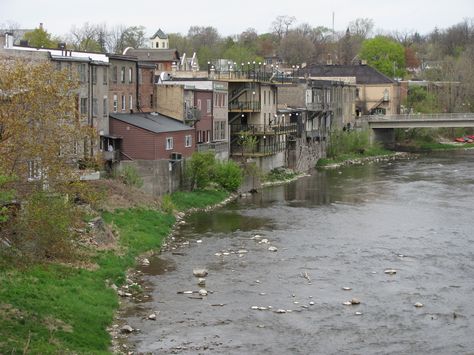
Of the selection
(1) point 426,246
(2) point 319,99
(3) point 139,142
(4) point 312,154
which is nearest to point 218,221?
(3) point 139,142

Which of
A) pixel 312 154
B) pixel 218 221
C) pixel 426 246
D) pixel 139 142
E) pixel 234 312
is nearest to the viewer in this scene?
pixel 234 312

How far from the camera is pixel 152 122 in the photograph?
189 feet

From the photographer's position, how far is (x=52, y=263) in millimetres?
33969

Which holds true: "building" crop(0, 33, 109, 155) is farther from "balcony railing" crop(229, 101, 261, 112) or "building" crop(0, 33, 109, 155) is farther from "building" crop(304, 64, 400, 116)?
"building" crop(304, 64, 400, 116)

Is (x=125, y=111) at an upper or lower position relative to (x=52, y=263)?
upper

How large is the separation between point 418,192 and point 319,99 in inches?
1180

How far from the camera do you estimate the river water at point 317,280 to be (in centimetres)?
2844

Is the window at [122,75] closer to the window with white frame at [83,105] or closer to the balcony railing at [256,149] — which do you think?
the window with white frame at [83,105]

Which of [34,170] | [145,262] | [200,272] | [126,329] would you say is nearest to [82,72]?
[145,262]

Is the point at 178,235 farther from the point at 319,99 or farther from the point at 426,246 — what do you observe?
the point at 319,99

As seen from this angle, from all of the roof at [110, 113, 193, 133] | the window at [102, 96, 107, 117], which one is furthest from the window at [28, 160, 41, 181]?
the window at [102, 96, 107, 117]

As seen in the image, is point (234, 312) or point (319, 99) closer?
point (234, 312)

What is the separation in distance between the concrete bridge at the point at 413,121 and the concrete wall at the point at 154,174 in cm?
5067

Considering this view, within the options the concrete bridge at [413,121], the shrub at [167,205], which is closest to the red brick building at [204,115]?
the shrub at [167,205]
